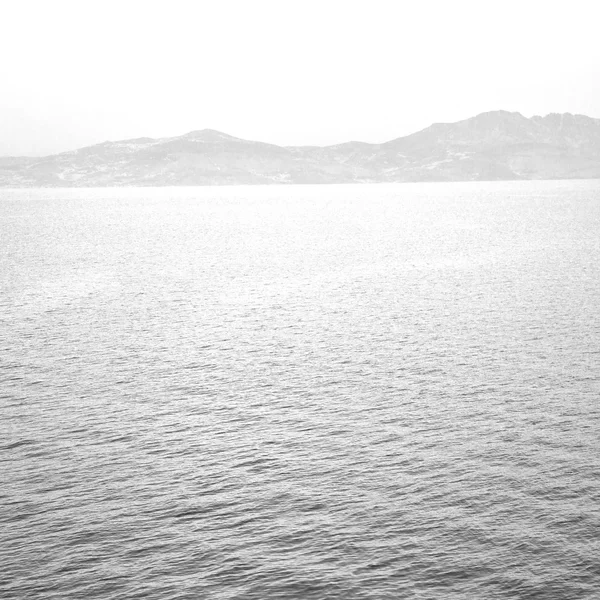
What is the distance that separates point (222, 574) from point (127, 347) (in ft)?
174

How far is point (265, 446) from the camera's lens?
197 ft

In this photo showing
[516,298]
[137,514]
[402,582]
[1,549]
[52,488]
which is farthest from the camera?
[516,298]

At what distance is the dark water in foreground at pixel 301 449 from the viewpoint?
139ft

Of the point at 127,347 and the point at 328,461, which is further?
the point at 127,347

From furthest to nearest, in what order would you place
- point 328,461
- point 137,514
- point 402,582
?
point 328,461 → point 137,514 → point 402,582

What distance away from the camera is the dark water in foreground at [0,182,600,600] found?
1671 inches

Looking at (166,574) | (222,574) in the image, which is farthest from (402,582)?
(166,574)

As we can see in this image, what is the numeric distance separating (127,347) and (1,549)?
158 ft

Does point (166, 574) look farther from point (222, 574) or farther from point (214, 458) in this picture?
point (214, 458)

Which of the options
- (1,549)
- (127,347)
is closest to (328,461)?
(1,549)

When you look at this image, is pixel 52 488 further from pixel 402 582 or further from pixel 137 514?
pixel 402 582

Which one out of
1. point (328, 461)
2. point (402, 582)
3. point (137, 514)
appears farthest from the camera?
point (328, 461)

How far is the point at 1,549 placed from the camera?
146 ft

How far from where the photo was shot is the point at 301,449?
59.3 m
